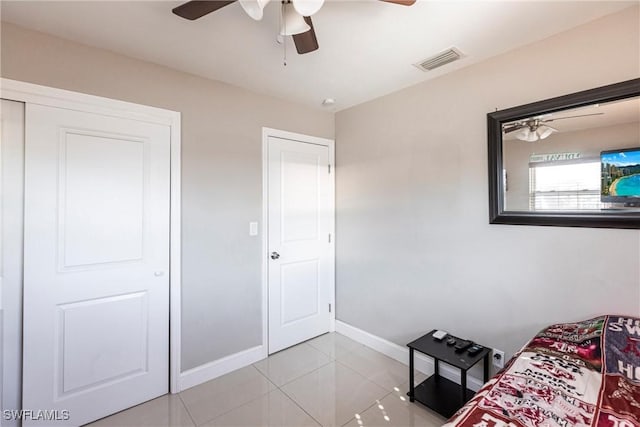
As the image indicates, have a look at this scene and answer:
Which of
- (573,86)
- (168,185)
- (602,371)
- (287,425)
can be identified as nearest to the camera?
(602,371)

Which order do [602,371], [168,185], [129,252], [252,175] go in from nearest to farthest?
[602,371]
[129,252]
[168,185]
[252,175]

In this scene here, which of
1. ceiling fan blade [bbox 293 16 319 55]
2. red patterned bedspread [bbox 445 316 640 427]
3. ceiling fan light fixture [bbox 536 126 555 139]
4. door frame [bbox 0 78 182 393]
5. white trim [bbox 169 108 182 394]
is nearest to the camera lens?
red patterned bedspread [bbox 445 316 640 427]

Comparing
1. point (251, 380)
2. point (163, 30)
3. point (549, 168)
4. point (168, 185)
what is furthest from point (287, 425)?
point (163, 30)

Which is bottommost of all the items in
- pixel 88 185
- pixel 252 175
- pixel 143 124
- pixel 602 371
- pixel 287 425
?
pixel 287 425

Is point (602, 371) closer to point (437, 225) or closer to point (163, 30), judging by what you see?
point (437, 225)

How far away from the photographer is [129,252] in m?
2.06

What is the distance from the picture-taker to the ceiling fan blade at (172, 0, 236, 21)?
1283mm

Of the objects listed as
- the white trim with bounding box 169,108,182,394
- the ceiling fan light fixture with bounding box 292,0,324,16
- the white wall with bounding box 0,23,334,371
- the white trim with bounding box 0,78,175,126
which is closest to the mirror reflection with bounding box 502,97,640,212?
the ceiling fan light fixture with bounding box 292,0,324,16

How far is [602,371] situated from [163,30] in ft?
9.37

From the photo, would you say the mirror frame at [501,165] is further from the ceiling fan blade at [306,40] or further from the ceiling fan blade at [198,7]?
the ceiling fan blade at [198,7]

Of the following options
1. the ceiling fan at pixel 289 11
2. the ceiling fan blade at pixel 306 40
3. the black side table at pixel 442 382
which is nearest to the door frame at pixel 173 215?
the ceiling fan at pixel 289 11

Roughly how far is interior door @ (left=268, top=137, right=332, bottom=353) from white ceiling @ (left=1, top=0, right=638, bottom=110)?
85cm

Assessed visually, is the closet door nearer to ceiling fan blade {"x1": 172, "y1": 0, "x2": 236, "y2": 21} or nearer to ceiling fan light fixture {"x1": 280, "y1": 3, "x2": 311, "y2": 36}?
ceiling fan blade {"x1": 172, "y1": 0, "x2": 236, "y2": 21}

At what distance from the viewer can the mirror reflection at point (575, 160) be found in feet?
5.18
